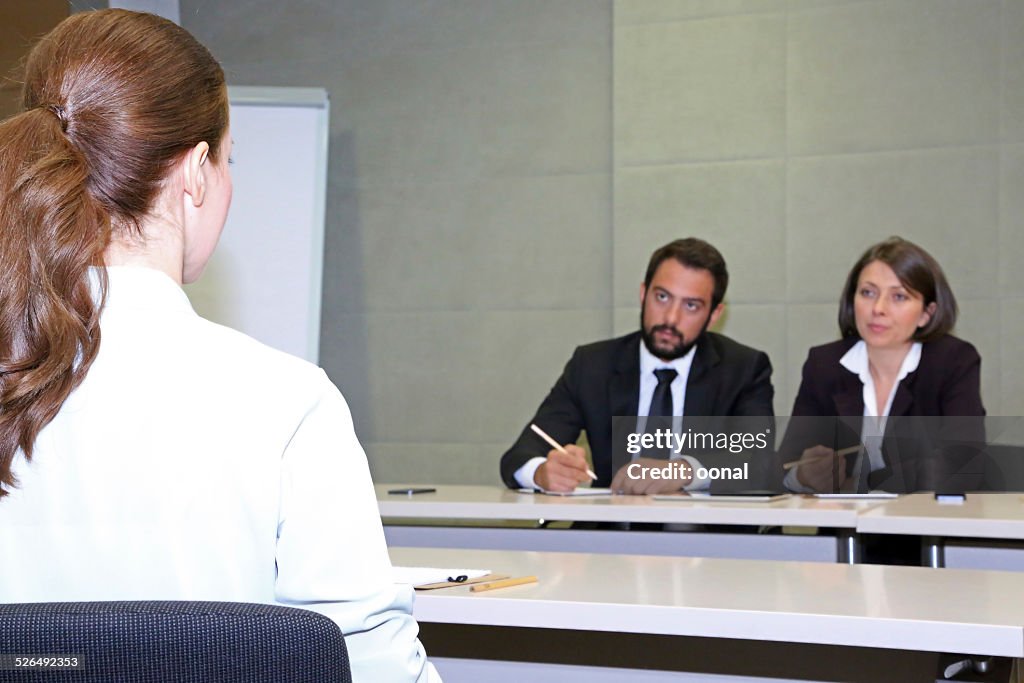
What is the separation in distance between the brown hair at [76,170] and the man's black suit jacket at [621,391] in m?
2.78

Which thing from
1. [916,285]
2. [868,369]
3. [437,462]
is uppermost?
[916,285]

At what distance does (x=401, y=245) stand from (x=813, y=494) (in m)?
2.85

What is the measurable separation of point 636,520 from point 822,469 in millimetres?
500

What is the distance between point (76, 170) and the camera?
0.89 meters

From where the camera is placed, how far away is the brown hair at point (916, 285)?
146 inches

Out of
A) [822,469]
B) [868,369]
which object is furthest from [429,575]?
[868,369]

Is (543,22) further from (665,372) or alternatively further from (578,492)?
(578,492)

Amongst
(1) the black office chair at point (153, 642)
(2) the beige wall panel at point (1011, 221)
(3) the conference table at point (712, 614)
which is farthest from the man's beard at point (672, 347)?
(1) the black office chair at point (153, 642)

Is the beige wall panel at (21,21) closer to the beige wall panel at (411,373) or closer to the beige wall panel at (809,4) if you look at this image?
the beige wall panel at (411,373)

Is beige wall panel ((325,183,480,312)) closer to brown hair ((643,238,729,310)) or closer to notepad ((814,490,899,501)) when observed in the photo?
brown hair ((643,238,729,310))

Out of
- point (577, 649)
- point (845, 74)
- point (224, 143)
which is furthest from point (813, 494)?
point (224, 143)

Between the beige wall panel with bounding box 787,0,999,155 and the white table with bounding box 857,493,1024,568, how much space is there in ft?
6.99

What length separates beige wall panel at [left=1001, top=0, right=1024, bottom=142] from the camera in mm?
4281

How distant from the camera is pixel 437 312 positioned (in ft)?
17.6
